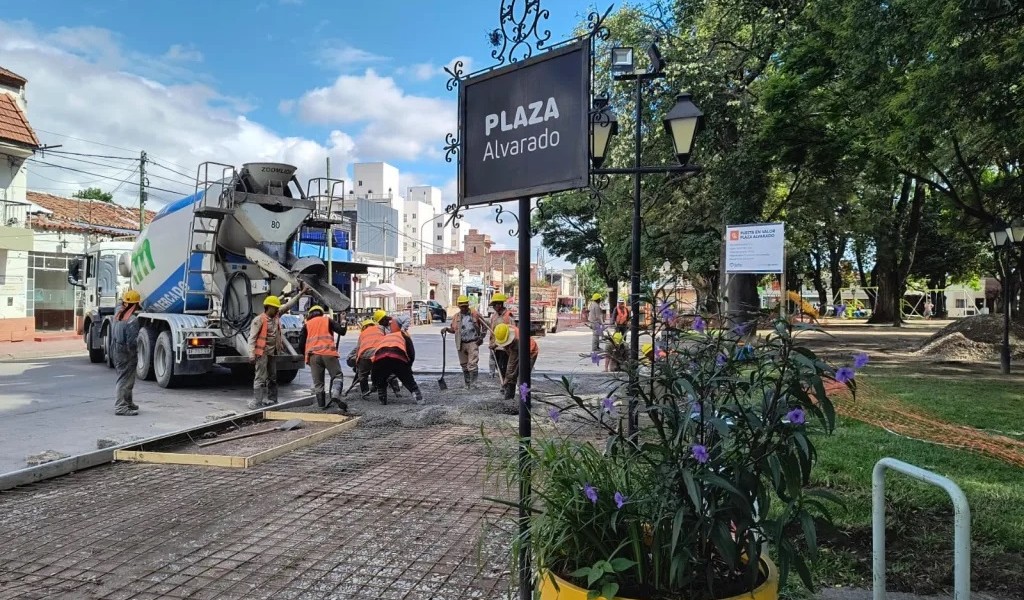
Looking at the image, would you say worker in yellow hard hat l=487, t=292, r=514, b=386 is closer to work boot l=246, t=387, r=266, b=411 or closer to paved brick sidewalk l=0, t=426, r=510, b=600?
work boot l=246, t=387, r=266, b=411

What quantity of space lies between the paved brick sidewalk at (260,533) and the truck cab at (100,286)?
11849mm

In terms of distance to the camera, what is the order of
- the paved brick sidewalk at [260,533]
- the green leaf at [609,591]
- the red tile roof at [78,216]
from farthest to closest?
the red tile roof at [78,216]
the paved brick sidewalk at [260,533]
the green leaf at [609,591]

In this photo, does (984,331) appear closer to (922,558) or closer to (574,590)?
(922,558)

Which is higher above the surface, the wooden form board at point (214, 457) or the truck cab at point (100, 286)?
the truck cab at point (100, 286)

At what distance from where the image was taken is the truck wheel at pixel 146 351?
1286 cm

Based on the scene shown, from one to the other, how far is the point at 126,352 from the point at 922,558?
30.6ft

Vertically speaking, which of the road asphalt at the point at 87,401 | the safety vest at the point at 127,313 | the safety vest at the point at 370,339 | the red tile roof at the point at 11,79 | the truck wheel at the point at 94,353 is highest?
the red tile roof at the point at 11,79

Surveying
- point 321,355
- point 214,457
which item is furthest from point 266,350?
point 214,457

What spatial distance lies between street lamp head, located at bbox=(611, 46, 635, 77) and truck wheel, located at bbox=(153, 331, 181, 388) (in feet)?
29.7

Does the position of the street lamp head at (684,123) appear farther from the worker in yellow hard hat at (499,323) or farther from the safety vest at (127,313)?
the safety vest at (127,313)

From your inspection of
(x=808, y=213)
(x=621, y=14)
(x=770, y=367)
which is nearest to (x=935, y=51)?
(x=770, y=367)

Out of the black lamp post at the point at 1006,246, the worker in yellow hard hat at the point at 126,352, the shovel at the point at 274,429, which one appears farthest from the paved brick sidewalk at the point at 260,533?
the black lamp post at the point at 1006,246

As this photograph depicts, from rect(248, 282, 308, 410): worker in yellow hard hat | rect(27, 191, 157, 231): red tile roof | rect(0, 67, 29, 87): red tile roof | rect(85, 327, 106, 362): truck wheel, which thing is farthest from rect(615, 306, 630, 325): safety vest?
rect(27, 191, 157, 231): red tile roof

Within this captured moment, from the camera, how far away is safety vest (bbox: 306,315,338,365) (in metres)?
9.95
